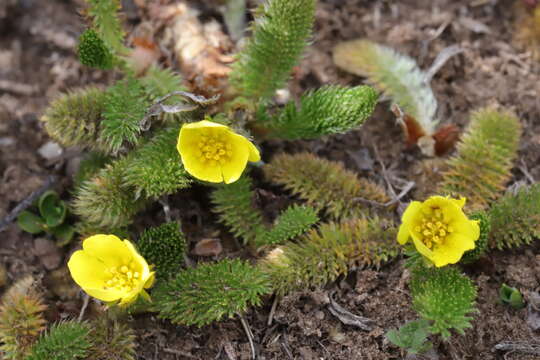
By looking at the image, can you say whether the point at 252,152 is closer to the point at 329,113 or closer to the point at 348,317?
the point at 329,113

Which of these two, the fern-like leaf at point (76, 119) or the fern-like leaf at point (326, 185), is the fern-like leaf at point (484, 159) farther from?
the fern-like leaf at point (76, 119)

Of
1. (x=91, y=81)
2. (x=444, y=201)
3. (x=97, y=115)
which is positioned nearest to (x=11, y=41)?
(x=91, y=81)

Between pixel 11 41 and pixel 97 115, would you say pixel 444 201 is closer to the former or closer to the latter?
pixel 97 115

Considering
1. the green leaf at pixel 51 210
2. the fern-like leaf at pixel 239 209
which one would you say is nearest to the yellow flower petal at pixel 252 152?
the fern-like leaf at pixel 239 209

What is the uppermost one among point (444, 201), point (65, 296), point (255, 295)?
point (444, 201)

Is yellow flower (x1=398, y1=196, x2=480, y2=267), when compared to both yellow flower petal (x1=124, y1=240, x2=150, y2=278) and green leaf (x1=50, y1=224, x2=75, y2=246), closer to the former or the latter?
yellow flower petal (x1=124, y1=240, x2=150, y2=278)

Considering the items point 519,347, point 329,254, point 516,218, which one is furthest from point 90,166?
point 519,347

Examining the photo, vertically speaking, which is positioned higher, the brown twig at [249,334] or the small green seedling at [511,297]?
the small green seedling at [511,297]
